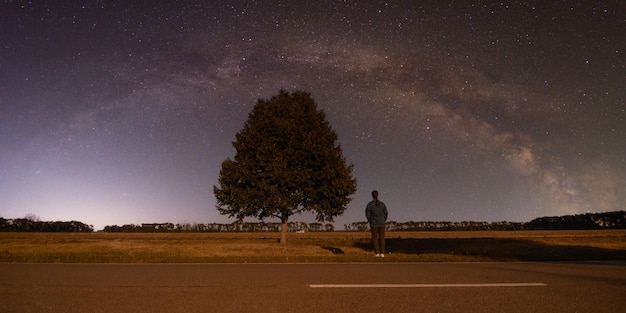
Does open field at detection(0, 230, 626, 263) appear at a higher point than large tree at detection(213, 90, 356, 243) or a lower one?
lower

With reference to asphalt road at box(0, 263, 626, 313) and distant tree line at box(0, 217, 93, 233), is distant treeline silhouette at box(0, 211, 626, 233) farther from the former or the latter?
asphalt road at box(0, 263, 626, 313)

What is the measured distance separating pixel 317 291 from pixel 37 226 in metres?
82.7

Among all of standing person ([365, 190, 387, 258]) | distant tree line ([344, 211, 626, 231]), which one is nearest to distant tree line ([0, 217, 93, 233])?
distant tree line ([344, 211, 626, 231])

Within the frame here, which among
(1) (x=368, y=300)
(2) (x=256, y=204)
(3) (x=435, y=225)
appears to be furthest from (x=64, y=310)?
(3) (x=435, y=225)

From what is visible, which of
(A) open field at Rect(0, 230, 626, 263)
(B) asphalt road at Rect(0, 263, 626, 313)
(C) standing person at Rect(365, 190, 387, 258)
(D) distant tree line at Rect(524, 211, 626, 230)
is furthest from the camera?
(D) distant tree line at Rect(524, 211, 626, 230)

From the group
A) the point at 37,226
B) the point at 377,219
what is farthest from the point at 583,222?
the point at 37,226

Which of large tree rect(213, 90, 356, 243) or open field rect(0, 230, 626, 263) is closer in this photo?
open field rect(0, 230, 626, 263)

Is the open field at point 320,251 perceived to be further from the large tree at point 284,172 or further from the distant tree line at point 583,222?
the distant tree line at point 583,222

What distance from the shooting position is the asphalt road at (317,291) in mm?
4551

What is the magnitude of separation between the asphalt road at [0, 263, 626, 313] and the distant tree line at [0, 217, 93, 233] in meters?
77.0

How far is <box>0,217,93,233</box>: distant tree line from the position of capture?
70450 millimetres

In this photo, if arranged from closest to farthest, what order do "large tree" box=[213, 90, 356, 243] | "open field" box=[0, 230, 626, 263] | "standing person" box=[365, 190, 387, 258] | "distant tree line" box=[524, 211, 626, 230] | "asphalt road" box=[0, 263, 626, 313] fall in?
"asphalt road" box=[0, 263, 626, 313] → "open field" box=[0, 230, 626, 263] → "standing person" box=[365, 190, 387, 258] → "large tree" box=[213, 90, 356, 243] → "distant tree line" box=[524, 211, 626, 230]

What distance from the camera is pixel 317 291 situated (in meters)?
5.46

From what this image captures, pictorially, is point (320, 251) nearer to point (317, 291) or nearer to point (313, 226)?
point (317, 291)
